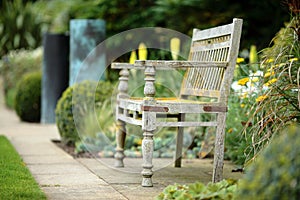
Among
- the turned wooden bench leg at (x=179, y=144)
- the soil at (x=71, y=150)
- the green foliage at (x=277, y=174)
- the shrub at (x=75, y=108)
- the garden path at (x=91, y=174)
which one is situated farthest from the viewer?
the shrub at (x=75, y=108)

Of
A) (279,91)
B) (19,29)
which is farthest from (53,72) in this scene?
(19,29)

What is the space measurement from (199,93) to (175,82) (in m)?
2.66

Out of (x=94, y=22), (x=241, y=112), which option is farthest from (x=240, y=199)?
(x=94, y=22)

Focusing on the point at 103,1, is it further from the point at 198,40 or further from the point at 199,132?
the point at 198,40

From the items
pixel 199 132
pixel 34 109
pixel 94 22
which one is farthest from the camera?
pixel 34 109

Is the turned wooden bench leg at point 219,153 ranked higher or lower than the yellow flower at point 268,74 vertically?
lower

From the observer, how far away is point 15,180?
390 cm

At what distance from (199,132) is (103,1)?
4.19 meters

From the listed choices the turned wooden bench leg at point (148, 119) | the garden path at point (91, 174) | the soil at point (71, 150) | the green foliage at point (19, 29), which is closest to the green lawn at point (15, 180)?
the garden path at point (91, 174)

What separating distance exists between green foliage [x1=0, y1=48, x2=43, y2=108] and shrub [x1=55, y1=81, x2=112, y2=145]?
232 inches

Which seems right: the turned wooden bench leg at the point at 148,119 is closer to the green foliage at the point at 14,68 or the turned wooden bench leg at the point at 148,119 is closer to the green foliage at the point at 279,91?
the green foliage at the point at 279,91

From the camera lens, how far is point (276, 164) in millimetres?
2221

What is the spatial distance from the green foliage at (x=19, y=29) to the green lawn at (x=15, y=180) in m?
11.1

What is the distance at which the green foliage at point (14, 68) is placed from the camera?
11.9 metres
